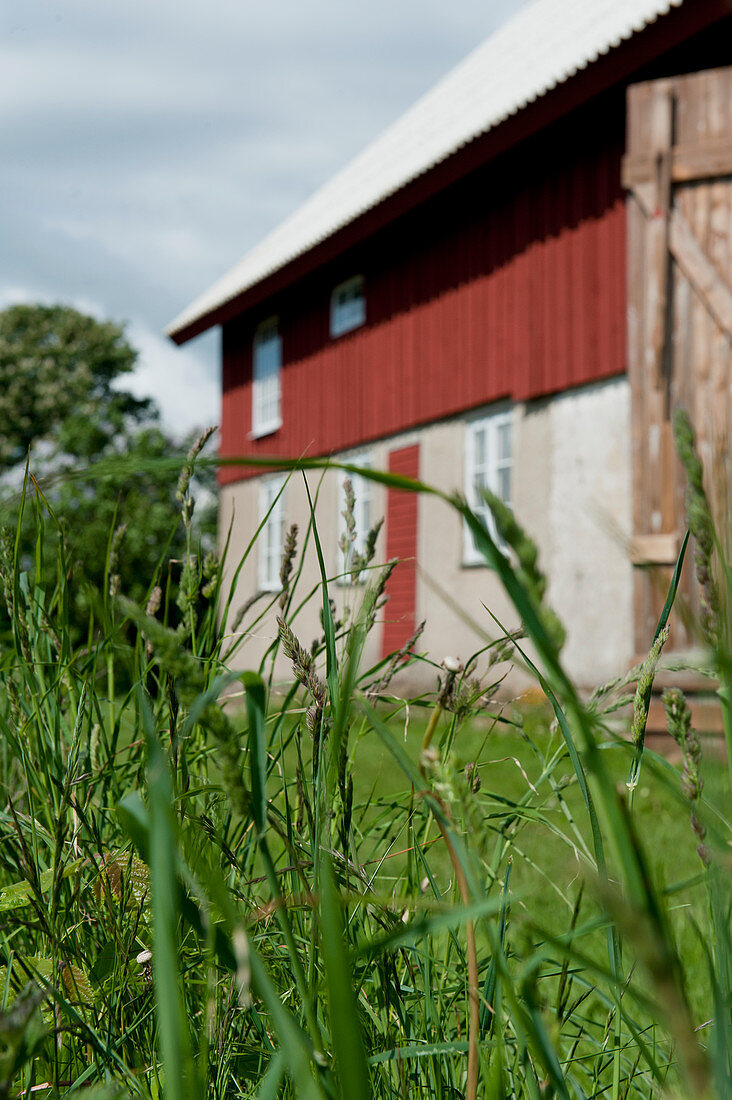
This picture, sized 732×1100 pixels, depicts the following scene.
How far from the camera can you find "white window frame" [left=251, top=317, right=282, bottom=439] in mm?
14914

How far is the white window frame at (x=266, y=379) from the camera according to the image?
1491 cm

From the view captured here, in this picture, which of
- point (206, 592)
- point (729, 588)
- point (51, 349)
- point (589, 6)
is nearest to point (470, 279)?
point (589, 6)

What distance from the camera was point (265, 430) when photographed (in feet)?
49.6

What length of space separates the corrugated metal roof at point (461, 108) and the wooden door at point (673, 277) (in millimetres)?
960

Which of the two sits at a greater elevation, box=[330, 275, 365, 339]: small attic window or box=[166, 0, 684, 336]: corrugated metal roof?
box=[166, 0, 684, 336]: corrugated metal roof

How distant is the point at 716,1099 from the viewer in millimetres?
390

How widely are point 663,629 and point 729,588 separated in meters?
0.23

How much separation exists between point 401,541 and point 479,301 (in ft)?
10.2

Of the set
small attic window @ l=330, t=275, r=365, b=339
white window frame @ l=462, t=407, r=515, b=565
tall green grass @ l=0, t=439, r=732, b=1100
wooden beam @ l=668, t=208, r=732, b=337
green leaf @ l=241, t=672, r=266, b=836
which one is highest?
small attic window @ l=330, t=275, r=365, b=339

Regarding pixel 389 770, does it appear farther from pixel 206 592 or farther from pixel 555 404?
pixel 555 404

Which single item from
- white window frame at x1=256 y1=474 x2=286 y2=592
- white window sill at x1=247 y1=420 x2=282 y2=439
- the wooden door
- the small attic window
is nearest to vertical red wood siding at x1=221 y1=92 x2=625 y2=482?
the small attic window

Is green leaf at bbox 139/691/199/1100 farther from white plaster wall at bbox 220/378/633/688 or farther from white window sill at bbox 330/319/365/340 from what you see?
white window sill at bbox 330/319/365/340

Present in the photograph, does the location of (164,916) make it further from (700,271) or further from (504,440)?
(504,440)

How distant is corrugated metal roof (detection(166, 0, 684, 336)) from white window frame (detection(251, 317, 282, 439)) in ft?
2.90
